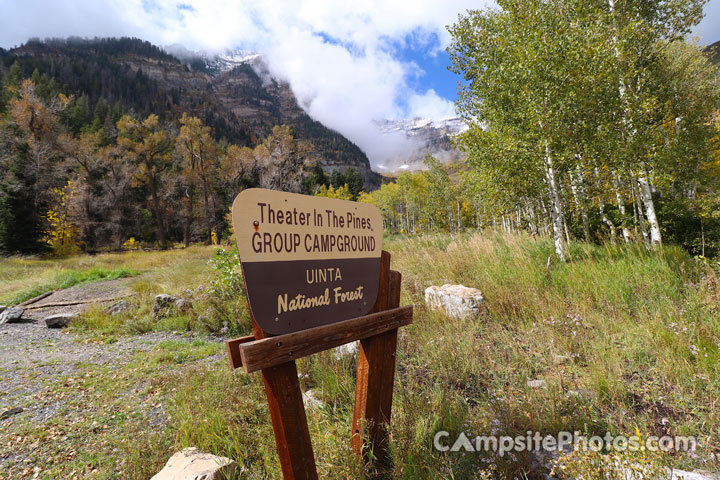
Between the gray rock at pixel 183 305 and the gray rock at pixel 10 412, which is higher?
the gray rock at pixel 183 305

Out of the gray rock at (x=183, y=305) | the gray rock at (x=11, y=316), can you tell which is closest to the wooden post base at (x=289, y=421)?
the gray rock at (x=183, y=305)

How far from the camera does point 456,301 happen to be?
4316 millimetres

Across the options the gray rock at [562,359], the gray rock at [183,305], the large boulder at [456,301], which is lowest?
the gray rock at [562,359]

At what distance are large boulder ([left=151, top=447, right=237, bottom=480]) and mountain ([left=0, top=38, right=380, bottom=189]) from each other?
68082mm

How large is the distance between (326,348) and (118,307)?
853 cm

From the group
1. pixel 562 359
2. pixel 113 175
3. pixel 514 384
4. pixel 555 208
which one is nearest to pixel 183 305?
pixel 514 384

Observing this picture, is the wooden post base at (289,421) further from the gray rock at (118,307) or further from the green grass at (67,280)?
the green grass at (67,280)

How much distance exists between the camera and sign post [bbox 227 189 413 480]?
4.12 feet

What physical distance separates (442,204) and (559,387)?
34835mm

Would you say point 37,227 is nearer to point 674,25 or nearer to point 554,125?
point 554,125

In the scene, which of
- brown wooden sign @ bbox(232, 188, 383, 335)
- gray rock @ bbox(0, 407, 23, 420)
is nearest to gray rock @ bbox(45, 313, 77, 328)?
gray rock @ bbox(0, 407, 23, 420)

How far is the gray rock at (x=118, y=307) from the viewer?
7.20 meters

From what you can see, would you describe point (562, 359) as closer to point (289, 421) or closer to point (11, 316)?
point (289, 421)

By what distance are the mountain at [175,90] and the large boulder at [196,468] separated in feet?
223
